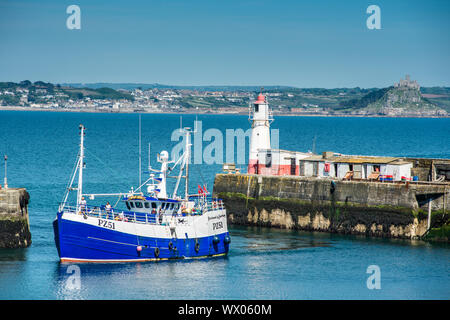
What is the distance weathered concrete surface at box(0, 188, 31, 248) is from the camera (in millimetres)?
42594

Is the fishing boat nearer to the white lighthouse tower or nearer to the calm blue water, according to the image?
the calm blue water

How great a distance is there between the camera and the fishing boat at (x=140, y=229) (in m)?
39.4

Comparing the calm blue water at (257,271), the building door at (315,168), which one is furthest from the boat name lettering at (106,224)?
the building door at (315,168)

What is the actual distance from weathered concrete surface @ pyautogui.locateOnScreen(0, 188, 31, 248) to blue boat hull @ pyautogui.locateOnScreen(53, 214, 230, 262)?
13.4ft

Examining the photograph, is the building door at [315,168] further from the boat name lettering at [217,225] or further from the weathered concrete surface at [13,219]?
the weathered concrete surface at [13,219]

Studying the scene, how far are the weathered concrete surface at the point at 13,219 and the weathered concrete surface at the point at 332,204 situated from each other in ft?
55.6

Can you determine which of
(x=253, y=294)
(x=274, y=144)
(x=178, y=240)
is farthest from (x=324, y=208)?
(x=274, y=144)

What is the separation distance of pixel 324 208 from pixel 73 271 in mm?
20462

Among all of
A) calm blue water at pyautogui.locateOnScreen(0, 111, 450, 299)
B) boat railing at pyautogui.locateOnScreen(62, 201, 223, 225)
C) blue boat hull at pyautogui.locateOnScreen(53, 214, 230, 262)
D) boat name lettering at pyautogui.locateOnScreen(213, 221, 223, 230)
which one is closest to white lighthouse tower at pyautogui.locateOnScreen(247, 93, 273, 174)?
calm blue water at pyautogui.locateOnScreen(0, 111, 450, 299)

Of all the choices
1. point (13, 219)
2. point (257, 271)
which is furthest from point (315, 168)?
point (13, 219)

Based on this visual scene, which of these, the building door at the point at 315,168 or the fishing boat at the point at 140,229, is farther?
the building door at the point at 315,168

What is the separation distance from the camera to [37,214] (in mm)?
54844

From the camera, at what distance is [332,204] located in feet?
173
